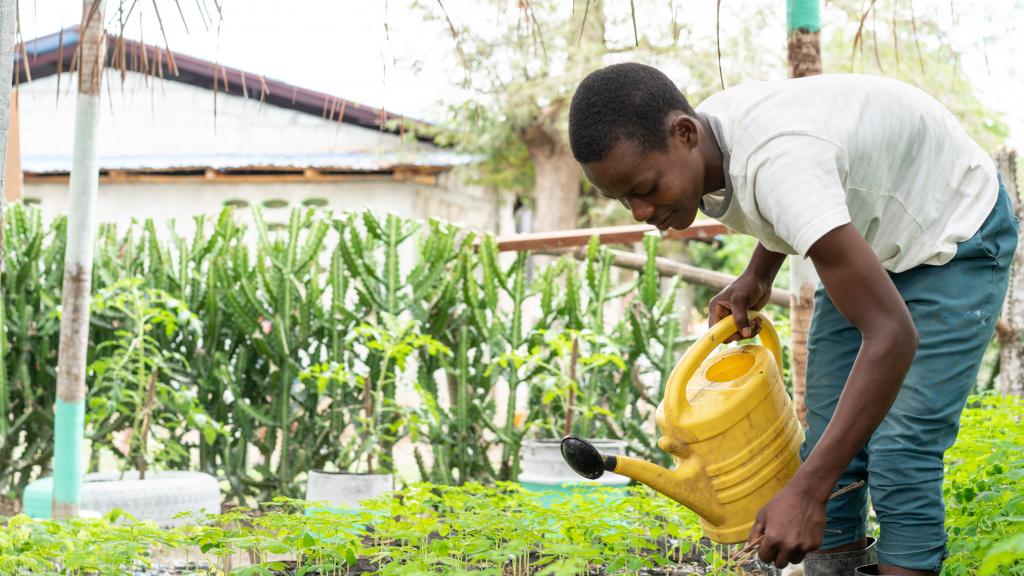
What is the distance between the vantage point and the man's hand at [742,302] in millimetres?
2613

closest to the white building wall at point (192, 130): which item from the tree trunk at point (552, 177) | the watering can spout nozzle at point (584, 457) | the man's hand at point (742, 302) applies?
the tree trunk at point (552, 177)

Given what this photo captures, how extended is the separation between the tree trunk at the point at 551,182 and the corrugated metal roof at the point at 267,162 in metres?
1.05

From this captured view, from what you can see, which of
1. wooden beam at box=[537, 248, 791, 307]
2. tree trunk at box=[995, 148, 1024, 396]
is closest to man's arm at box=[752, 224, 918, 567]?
wooden beam at box=[537, 248, 791, 307]

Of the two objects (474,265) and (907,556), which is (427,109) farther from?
(907,556)

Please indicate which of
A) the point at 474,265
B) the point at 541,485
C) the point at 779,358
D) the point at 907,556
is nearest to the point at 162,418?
the point at 474,265

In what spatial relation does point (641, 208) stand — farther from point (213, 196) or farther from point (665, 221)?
point (213, 196)

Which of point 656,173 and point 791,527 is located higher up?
point 656,173

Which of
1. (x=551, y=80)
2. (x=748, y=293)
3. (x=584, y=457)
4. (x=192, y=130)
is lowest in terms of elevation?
(x=584, y=457)

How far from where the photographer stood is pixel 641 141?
2.09 m

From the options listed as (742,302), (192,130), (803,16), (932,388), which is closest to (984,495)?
(932,388)

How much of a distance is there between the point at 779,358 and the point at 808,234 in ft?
2.98

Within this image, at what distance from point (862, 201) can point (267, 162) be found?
1000 centimetres

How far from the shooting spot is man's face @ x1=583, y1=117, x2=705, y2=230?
2.09 m

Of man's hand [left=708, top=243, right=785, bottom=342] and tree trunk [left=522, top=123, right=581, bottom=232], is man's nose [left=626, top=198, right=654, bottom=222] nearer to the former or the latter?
man's hand [left=708, top=243, right=785, bottom=342]
